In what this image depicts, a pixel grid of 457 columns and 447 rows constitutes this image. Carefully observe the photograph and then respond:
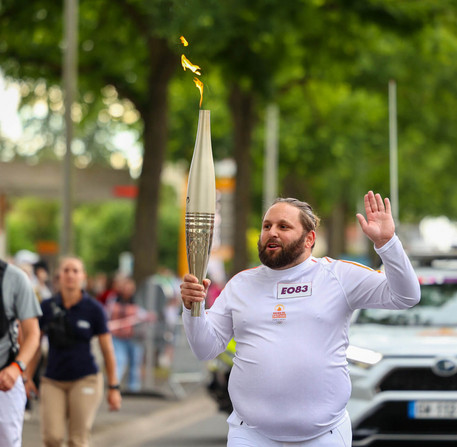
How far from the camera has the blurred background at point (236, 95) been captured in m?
16.8

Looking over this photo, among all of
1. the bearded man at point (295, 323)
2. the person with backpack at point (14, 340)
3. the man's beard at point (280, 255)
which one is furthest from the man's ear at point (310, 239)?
the person with backpack at point (14, 340)

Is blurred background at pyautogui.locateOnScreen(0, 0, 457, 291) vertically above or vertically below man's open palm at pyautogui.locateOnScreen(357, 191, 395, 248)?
above

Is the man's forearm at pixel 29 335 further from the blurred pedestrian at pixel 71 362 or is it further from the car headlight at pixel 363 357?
the car headlight at pixel 363 357

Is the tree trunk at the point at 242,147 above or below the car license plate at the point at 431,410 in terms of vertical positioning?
above

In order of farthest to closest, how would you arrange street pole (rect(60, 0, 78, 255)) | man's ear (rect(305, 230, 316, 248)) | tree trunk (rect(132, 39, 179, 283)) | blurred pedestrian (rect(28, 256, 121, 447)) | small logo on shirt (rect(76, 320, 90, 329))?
tree trunk (rect(132, 39, 179, 283)), street pole (rect(60, 0, 78, 255)), small logo on shirt (rect(76, 320, 90, 329)), blurred pedestrian (rect(28, 256, 121, 447)), man's ear (rect(305, 230, 316, 248))

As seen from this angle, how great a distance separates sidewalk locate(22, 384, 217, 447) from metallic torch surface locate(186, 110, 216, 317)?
6.44 metres

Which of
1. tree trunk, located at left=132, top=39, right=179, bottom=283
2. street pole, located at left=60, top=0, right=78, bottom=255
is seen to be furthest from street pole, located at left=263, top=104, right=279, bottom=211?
street pole, located at left=60, top=0, right=78, bottom=255

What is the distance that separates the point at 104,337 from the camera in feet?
28.6

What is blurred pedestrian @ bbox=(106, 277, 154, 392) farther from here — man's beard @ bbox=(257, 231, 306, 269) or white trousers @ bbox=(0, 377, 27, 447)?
man's beard @ bbox=(257, 231, 306, 269)

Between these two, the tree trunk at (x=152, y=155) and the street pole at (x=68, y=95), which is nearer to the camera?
the street pole at (x=68, y=95)

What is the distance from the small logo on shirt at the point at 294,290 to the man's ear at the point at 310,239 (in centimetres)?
19

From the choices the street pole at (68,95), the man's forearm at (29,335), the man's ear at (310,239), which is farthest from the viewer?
the street pole at (68,95)

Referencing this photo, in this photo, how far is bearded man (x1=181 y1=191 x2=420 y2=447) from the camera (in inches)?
201

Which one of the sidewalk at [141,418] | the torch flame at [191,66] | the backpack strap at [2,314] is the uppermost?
the torch flame at [191,66]
